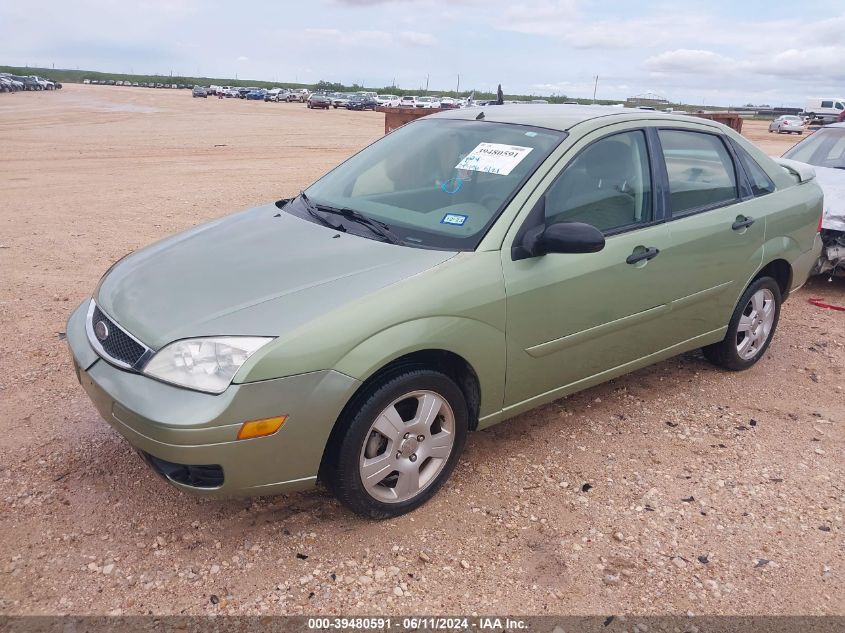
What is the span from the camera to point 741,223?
13.7ft

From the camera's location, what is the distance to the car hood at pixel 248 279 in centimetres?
264

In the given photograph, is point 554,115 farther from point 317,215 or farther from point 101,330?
point 101,330

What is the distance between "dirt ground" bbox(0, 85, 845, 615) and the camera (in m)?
2.63

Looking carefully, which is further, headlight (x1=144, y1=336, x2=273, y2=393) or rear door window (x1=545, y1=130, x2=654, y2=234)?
rear door window (x1=545, y1=130, x2=654, y2=234)

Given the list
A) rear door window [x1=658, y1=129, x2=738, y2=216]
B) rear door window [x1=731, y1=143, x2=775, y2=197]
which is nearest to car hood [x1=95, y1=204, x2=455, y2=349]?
rear door window [x1=658, y1=129, x2=738, y2=216]

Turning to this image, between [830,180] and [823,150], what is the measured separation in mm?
919

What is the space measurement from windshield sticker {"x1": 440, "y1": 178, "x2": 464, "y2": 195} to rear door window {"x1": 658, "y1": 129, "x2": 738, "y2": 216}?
4.07 feet

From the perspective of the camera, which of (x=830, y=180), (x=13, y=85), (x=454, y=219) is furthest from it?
(x=13, y=85)

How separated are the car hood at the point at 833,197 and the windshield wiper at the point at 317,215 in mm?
4928

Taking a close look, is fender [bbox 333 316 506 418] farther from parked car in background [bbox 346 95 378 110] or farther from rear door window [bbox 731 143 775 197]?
parked car in background [bbox 346 95 378 110]

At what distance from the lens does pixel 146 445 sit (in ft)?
8.42

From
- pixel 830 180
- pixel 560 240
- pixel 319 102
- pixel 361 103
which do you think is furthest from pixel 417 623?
pixel 361 103

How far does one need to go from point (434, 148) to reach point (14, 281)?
4.33 meters

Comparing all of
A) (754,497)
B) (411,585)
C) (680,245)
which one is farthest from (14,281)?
(754,497)
